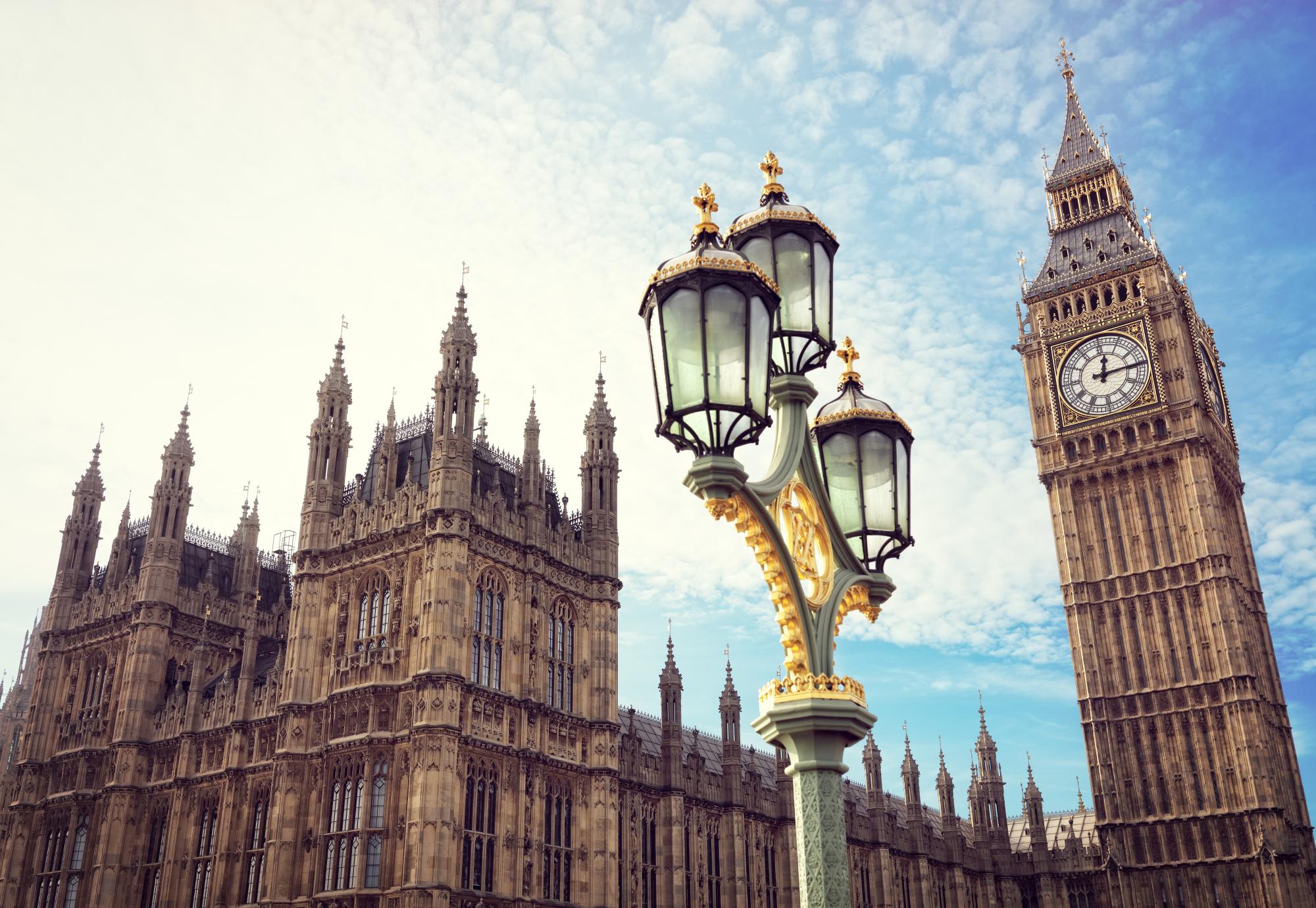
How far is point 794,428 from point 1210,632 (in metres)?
65.5

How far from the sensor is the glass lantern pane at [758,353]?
27.6 feet

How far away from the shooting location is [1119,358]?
74938 mm

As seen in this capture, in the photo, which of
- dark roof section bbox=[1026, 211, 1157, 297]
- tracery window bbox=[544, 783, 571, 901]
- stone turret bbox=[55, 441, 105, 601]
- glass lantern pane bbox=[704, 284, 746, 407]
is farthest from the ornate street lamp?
dark roof section bbox=[1026, 211, 1157, 297]

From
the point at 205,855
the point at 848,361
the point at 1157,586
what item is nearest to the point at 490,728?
the point at 205,855

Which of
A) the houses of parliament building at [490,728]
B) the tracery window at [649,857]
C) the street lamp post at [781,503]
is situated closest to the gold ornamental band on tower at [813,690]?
the street lamp post at [781,503]

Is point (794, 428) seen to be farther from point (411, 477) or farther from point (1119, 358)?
point (1119, 358)

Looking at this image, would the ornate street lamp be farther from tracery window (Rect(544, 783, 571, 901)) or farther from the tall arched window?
tracery window (Rect(544, 783, 571, 901))

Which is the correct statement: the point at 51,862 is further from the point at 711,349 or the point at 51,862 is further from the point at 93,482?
the point at 711,349

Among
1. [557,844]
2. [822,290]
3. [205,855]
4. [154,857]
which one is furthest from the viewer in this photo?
[154,857]

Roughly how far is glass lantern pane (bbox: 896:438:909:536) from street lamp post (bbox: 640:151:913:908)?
3 cm

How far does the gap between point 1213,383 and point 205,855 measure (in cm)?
6731

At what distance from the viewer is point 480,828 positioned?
34.9m

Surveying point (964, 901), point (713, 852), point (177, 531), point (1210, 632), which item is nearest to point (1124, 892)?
point (964, 901)

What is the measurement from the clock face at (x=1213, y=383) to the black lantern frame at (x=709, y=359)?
72671 mm
